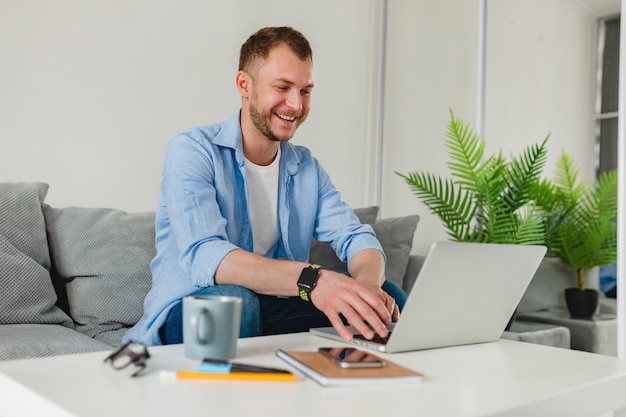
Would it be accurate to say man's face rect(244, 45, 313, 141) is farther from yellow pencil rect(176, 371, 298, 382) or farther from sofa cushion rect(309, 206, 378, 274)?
yellow pencil rect(176, 371, 298, 382)

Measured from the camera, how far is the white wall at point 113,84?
227 centimetres

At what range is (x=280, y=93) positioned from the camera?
68.9 inches

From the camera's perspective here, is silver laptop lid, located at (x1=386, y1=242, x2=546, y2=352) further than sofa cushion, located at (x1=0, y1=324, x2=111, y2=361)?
No

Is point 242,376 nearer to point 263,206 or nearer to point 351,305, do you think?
point 351,305

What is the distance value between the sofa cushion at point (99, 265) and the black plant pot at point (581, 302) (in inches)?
66.0

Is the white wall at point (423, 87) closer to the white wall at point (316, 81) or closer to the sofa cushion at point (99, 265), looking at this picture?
the white wall at point (316, 81)

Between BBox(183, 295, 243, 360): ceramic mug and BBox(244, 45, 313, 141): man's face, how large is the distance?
907 mm

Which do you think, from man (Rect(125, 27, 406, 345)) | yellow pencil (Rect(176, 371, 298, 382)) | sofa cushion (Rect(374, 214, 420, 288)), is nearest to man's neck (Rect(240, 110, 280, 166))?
man (Rect(125, 27, 406, 345))

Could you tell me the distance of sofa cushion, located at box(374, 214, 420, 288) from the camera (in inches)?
93.5

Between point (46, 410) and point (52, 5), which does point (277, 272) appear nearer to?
point (46, 410)

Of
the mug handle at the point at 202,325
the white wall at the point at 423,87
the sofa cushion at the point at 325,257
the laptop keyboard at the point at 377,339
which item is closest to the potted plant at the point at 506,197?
the white wall at the point at 423,87

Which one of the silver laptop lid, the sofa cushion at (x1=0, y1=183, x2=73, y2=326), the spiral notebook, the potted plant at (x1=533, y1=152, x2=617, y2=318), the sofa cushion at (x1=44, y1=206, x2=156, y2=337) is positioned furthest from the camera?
the potted plant at (x1=533, y1=152, x2=617, y2=318)

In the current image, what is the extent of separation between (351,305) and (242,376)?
1.18ft

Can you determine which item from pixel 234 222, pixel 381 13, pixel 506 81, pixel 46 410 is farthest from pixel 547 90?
pixel 46 410
